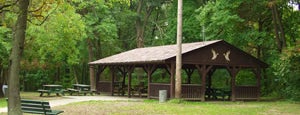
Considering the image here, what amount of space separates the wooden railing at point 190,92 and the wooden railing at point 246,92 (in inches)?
114

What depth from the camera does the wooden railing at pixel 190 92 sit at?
22969mm

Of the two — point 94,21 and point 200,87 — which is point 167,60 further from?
point 94,21

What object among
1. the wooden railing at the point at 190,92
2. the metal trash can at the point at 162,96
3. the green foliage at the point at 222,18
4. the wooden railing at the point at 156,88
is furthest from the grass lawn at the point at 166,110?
the green foliage at the point at 222,18

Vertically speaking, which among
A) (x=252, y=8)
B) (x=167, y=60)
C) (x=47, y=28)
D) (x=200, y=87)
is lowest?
(x=200, y=87)

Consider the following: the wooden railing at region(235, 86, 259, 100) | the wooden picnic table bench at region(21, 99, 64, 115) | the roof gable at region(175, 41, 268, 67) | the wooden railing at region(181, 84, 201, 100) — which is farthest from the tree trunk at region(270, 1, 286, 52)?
the wooden picnic table bench at region(21, 99, 64, 115)

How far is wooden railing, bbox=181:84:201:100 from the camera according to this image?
2297cm

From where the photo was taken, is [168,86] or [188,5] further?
[188,5]

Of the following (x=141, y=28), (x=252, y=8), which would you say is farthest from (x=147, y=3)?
(x=252, y=8)

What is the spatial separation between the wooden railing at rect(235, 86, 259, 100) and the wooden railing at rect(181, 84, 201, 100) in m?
2.89

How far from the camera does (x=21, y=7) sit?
11.3m

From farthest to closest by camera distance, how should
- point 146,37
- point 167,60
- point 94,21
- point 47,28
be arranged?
point 146,37 < point 94,21 < point 47,28 < point 167,60

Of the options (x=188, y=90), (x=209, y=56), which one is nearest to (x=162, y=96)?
(x=188, y=90)

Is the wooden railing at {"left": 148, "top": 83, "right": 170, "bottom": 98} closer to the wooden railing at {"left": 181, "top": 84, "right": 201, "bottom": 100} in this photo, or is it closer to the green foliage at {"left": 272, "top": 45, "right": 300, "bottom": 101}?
the wooden railing at {"left": 181, "top": 84, "right": 201, "bottom": 100}

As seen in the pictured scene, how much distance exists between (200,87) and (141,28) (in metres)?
19.2
